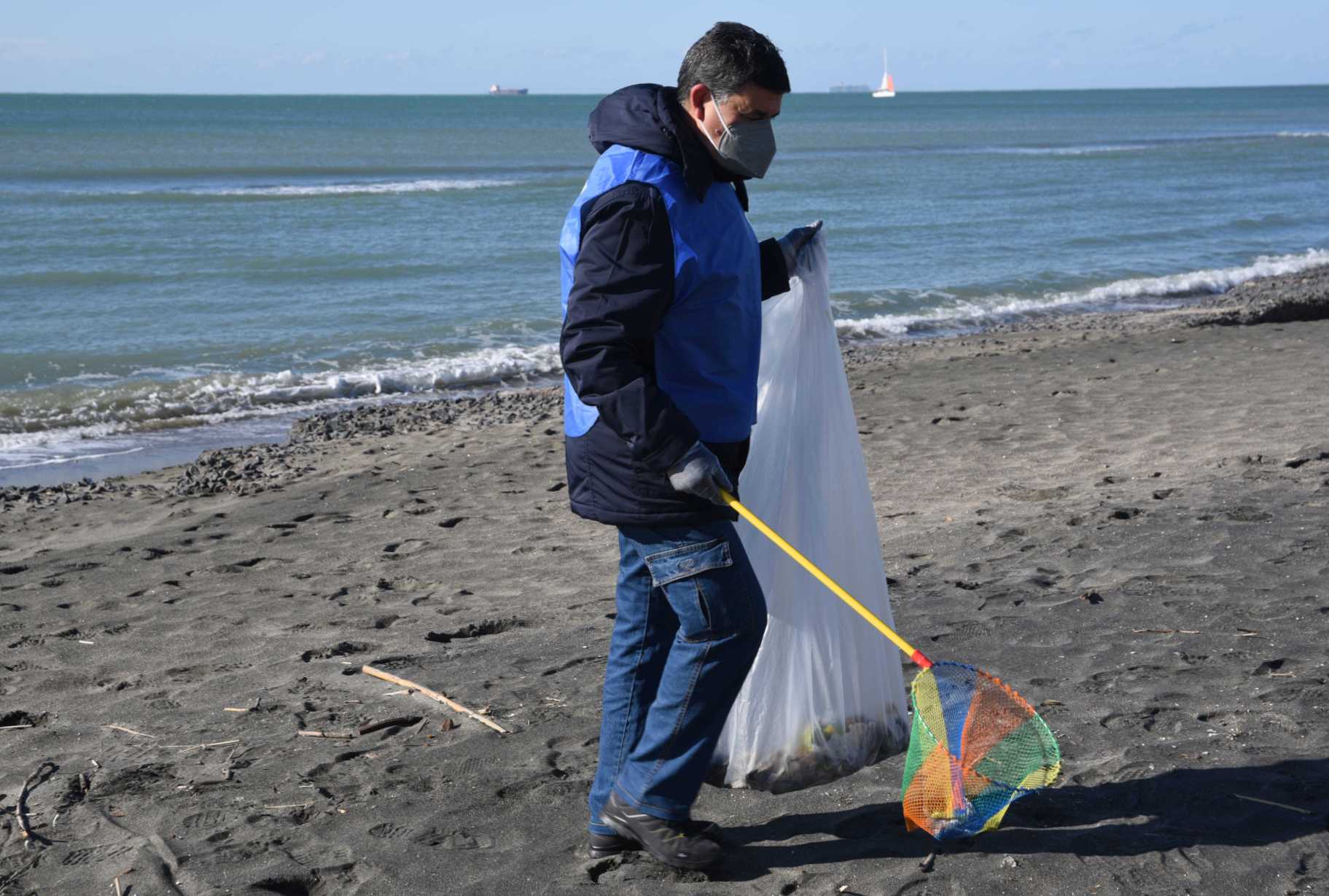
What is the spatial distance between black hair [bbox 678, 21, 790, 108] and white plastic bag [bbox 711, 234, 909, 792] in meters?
0.71

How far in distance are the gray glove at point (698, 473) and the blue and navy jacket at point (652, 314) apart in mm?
20

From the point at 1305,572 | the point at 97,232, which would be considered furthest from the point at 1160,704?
the point at 97,232

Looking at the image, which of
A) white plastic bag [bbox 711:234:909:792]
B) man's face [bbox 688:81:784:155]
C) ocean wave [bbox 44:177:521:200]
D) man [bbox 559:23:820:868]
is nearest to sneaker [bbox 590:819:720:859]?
man [bbox 559:23:820:868]

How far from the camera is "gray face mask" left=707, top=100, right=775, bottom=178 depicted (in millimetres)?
2381

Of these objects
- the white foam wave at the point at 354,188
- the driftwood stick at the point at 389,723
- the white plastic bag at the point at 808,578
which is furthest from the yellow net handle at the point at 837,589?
the white foam wave at the point at 354,188

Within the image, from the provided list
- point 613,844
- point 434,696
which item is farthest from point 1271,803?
point 434,696

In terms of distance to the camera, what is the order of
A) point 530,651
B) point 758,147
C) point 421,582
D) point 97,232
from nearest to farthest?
1. point 758,147
2. point 530,651
3. point 421,582
4. point 97,232

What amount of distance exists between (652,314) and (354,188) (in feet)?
102

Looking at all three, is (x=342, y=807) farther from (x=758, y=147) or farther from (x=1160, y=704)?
(x=1160, y=704)

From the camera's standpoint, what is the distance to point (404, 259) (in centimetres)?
1878

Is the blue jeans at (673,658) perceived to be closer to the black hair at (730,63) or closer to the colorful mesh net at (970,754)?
the colorful mesh net at (970,754)

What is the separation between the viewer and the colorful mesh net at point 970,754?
2.64 metres

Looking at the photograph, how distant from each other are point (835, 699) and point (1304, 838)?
1042 mm

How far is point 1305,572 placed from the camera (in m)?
4.34
